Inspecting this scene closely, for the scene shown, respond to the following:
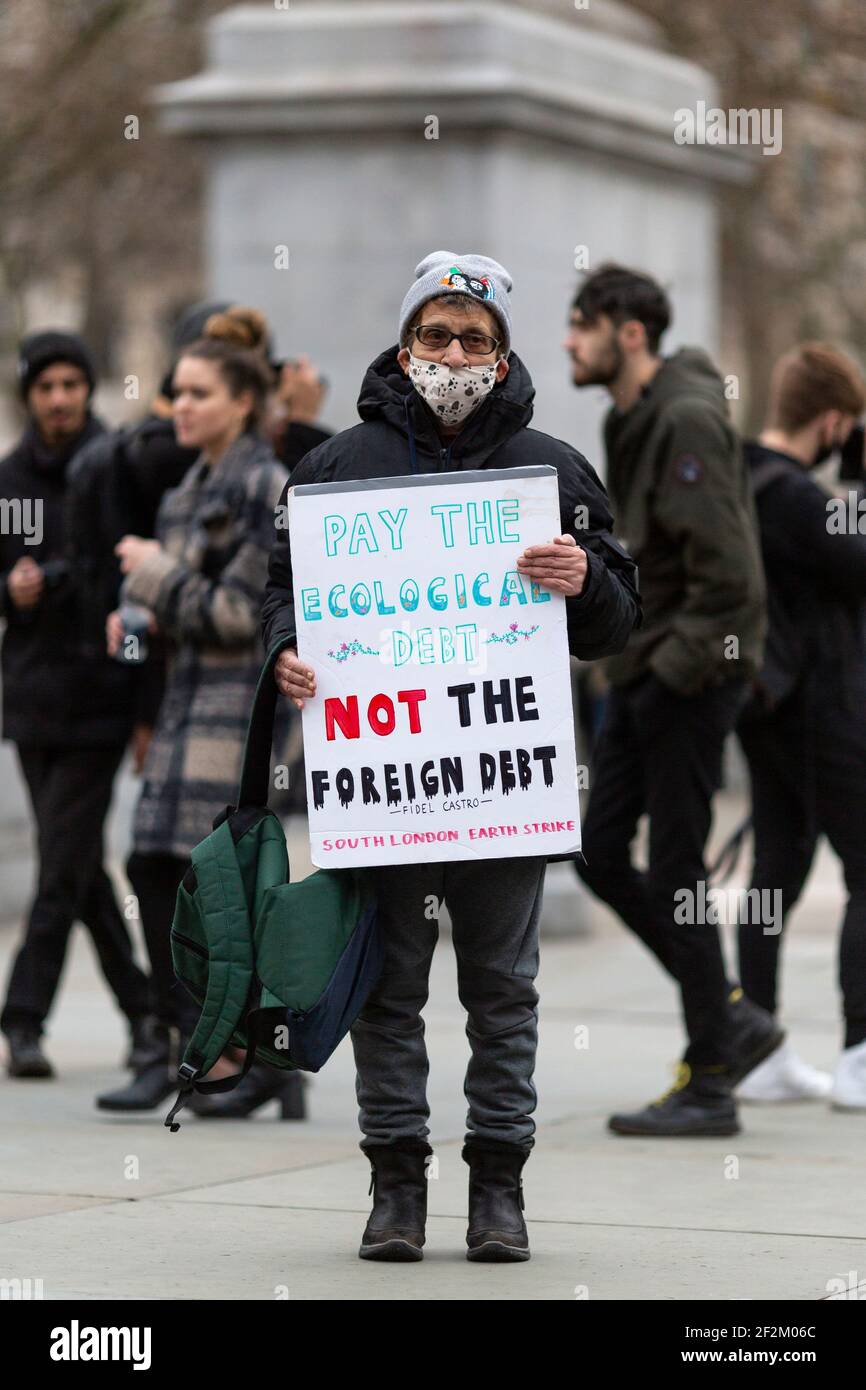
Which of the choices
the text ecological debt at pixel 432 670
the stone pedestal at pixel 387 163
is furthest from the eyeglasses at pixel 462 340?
the stone pedestal at pixel 387 163

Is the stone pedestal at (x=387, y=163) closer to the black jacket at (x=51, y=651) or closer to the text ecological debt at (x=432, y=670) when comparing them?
the black jacket at (x=51, y=651)

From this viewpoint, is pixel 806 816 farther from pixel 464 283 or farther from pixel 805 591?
pixel 464 283

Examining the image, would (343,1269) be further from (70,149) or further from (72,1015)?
(70,149)

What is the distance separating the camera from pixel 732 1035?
6699mm

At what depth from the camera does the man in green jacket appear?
6484 mm

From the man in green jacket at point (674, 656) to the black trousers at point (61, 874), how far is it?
1615 mm

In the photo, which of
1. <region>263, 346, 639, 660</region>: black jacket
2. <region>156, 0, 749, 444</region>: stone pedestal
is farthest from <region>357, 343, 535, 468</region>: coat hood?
<region>156, 0, 749, 444</region>: stone pedestal

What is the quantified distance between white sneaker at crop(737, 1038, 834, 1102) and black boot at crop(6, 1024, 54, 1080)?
2078 millimetres

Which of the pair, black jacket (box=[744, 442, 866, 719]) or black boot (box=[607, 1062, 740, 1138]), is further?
black jacket (box=[744, 442, 866, 719])

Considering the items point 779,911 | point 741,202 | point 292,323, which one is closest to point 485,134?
point 292,323

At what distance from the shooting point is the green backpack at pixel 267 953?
191 inches

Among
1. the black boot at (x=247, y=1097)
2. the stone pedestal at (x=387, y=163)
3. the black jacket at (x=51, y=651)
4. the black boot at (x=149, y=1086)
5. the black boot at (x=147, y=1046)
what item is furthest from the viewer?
the stone pedestal at (x=387, y=163)

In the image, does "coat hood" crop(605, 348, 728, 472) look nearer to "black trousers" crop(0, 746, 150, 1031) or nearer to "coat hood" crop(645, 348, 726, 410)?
"coat hood" crop(645, 348, 726, 410)
